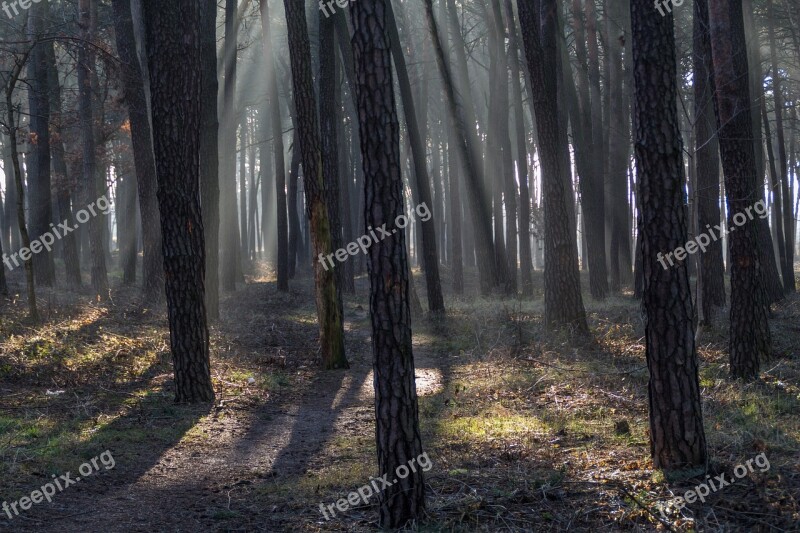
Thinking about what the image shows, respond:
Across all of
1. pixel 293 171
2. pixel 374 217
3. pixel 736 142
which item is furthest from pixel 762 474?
pixel 293 171

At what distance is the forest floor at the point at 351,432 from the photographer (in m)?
5.03

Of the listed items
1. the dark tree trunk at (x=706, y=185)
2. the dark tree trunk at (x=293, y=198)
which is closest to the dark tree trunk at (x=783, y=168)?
the dark tree trunk at (x=706, y=185)

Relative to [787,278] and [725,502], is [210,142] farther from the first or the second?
[787,278]

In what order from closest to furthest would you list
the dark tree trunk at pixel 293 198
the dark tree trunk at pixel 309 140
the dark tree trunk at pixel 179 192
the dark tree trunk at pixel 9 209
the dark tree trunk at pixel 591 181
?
the dark tree trunk at pixel 179 192, the dark tree trunk at pixel 309 140, the dark tree trunk at pixel 591 181, the dark tree trunk at pixel 293 198, the dark tree trunk at pixel 9 209

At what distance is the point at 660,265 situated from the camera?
5.50m

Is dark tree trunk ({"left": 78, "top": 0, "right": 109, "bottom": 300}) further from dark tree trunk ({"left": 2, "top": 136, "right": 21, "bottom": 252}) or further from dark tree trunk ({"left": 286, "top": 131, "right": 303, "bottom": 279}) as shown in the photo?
dark tree trunk ({"left": 2, "top": 136, "right": 21, "bottom": 252})

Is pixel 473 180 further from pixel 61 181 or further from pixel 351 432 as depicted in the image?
pixel 61 181

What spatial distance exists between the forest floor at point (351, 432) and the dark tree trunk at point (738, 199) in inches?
21.5

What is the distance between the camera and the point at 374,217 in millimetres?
4664

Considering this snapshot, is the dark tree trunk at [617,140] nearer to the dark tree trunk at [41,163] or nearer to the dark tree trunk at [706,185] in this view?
the dark tree trunk at [706,185]

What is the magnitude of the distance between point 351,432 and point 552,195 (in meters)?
6.40

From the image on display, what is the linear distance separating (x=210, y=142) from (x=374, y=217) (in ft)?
36.8

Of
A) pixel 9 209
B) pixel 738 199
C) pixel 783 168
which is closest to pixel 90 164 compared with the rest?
pixel 738 199

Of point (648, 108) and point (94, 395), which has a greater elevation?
point (648, 108)
